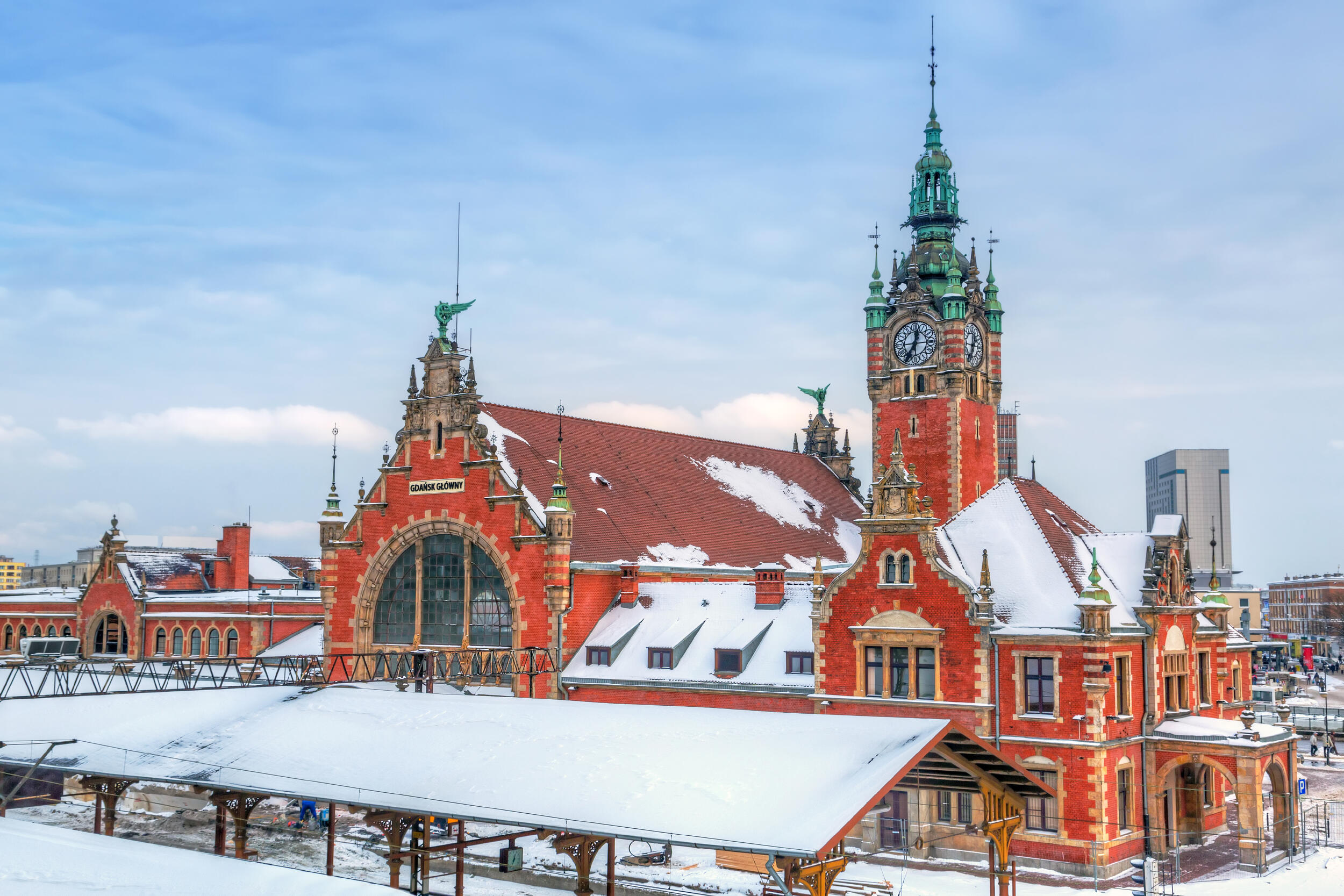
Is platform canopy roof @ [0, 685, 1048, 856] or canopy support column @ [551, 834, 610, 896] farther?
canopy support column @ [551, 834, 610, 896]

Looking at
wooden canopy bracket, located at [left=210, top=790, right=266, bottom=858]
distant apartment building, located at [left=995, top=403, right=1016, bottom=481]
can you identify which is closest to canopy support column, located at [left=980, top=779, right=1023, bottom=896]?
wooden canopy bracket, located at [left=210, top=790, right=266, bottom=858]

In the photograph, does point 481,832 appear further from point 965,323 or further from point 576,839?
point 965,323

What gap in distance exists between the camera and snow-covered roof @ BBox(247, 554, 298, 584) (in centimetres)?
9188

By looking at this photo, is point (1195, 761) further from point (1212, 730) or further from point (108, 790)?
point (108, 790)

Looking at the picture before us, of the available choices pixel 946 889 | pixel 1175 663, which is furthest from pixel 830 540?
pixel 946 889

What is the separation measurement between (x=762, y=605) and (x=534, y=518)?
1017cm

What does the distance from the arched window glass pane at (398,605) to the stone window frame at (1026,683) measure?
26.8 m

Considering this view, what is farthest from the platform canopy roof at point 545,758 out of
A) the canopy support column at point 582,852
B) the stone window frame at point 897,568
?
the stone window frame at point 897,568

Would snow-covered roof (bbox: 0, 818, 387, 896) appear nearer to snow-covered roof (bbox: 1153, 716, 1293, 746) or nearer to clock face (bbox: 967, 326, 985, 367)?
snow-covered roof (bbox: 1153, 716, 1293, 746)

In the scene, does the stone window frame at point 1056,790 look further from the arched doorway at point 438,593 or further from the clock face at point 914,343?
the clock face at point 914,343

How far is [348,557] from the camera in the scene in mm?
59156

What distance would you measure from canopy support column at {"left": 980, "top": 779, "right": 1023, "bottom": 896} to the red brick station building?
620 centimetres

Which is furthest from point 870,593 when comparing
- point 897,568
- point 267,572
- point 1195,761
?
point 267,572

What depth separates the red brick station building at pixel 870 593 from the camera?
141 ft
